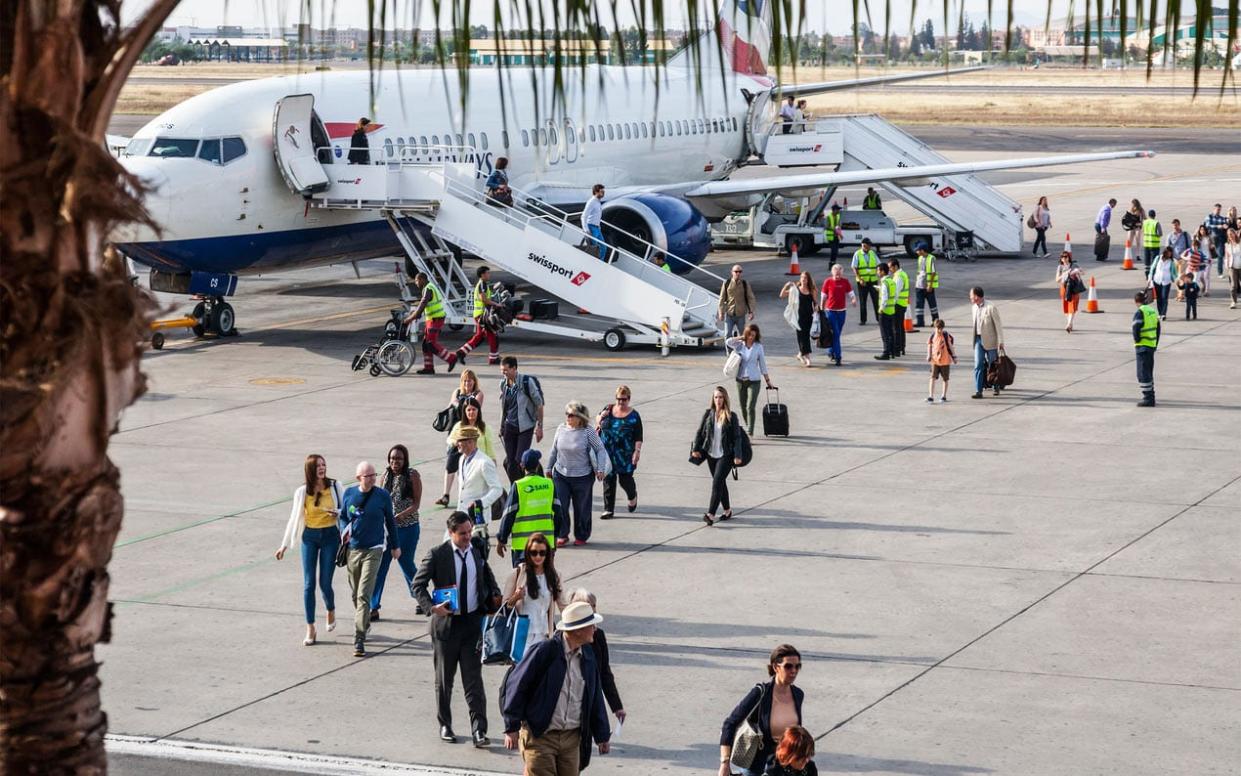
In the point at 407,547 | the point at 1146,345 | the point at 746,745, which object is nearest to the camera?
the point at 746,745

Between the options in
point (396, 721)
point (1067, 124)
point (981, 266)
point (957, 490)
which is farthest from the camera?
point (1067, 124)

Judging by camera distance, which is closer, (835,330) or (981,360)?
(981,360)

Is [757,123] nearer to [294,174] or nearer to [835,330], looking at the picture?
[835,330]

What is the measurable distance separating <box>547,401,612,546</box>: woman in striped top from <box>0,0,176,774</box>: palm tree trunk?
12.9m

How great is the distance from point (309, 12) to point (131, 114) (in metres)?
104

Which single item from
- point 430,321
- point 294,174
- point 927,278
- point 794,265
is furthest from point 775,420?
point 794,265

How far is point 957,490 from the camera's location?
62.0 feet

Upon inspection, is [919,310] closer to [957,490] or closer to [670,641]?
[957,490]

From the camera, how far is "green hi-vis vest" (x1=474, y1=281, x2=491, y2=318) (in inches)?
1063

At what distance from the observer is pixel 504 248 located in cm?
2931

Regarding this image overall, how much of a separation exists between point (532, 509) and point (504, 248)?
15.1 m

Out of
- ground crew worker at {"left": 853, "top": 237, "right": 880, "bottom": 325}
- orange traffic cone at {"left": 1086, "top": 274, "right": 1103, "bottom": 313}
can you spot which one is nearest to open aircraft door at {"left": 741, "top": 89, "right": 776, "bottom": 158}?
ground crew worker at {"left": 853, "top": 237, "right": 880, "bottom": 325}

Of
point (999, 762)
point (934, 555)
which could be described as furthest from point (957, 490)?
point (999, 762)

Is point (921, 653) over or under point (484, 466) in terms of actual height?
under
